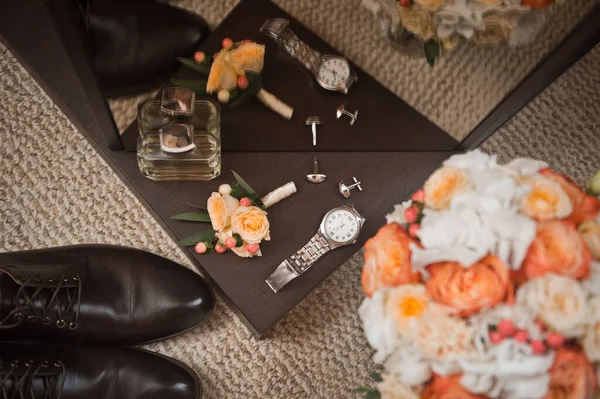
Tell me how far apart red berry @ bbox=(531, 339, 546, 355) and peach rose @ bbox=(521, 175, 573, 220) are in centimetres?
11

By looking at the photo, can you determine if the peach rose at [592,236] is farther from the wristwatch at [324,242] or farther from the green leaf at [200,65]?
the green leaf at [200,65]

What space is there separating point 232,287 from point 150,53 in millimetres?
415

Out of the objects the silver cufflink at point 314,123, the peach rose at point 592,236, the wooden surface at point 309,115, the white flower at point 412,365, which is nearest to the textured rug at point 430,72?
the wooden surface at point 309,115

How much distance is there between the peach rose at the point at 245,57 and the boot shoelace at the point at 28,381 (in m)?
0.53

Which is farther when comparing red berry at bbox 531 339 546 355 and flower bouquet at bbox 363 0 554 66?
flower bouquet at bbox 363 0 554 66

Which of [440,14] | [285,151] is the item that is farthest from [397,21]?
[285,151]

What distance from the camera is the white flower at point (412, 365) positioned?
542 mm

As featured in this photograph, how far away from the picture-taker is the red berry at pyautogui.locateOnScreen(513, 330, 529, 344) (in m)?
0.49

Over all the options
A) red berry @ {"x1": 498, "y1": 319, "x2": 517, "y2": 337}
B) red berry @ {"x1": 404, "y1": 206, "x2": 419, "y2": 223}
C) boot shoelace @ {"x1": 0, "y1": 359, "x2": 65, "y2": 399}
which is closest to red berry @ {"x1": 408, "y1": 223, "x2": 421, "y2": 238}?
red berry @ {"x1": 404, "y1": 206, "x2": 419, "y2": 223}

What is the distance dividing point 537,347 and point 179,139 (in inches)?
19.1

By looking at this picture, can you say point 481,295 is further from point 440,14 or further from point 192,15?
point 192,15

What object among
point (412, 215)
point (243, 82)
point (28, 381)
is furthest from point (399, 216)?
point (28, 381)

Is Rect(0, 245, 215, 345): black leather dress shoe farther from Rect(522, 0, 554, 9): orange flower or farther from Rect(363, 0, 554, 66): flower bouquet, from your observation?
Rect(522, 0, 554, 9): orange flower

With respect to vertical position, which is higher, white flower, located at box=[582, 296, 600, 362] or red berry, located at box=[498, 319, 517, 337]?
white flower, located at box=[582, 296, 600, 362]
